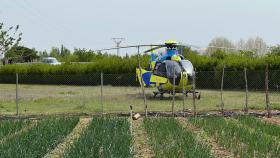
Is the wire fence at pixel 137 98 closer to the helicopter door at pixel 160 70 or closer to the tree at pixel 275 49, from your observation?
the helicopter door at pixel 160 70

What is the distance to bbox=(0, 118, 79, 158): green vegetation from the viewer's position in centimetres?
689

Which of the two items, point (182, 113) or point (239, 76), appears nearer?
point (182, 113)

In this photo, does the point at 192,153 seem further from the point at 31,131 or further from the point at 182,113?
the point at 182,113

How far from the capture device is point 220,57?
110ft

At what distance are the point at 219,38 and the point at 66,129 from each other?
59.1 metres

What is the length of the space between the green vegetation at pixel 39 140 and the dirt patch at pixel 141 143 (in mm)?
1395

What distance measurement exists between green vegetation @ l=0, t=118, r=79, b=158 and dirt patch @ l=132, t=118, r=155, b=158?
1.40 m

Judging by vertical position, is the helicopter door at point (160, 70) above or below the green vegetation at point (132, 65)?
below

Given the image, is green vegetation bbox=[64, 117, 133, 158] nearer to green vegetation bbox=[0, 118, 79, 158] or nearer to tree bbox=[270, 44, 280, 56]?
green vegetation bbox=[0, 118, 79, 158]

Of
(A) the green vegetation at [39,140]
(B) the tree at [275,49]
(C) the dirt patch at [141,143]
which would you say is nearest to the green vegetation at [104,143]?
(C) the dirt patch at [141,143]

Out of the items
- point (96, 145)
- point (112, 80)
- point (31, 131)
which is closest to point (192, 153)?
point (96, 145)

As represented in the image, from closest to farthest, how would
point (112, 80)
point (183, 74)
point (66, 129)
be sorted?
point (66, 129) → point (183, 74) → point (112, 80)

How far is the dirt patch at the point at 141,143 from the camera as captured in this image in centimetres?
814

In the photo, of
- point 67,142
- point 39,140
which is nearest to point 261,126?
point 67,142
